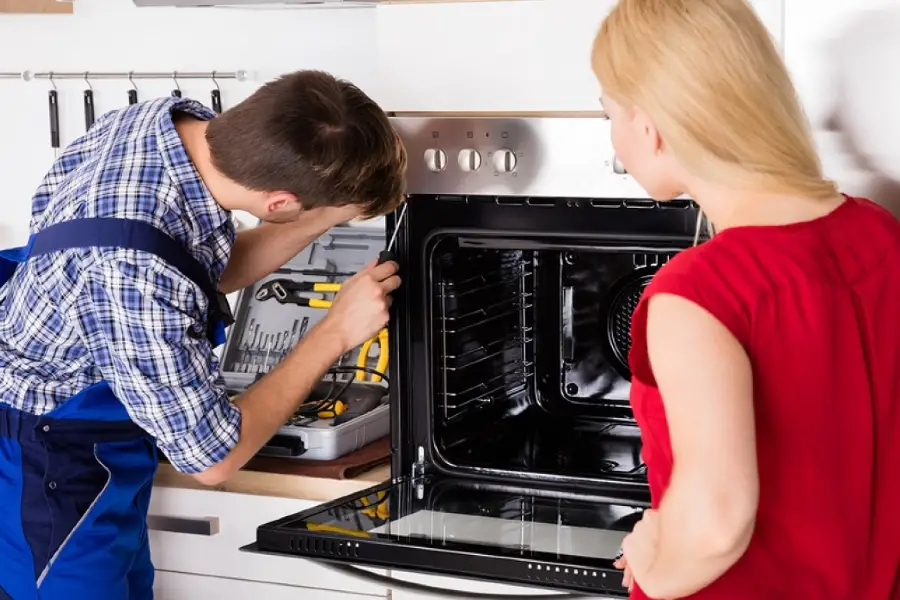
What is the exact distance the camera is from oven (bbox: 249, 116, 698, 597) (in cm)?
143

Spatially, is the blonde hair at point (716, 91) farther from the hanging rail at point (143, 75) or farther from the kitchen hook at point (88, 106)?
the kitchen hook at point (88, 106)

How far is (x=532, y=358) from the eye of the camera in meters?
1.82

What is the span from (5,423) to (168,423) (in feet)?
0.85

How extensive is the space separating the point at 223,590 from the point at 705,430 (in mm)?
1142

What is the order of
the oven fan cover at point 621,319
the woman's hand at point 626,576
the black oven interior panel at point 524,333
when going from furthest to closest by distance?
1. the oven fan cover at point 621,319
2. the black oven interior panel at point 524,333
3. the woman's hand at point 626,576

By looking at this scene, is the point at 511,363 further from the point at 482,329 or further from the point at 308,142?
the point at 308,142

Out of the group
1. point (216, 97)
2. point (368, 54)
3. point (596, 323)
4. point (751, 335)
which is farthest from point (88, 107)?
point (751, 335)

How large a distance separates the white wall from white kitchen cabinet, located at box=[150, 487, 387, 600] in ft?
2.02

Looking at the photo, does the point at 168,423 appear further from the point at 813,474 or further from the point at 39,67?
the point at 39,67

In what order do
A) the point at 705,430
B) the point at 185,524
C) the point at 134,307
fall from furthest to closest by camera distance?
the point at 185,524 → the point at 134,307 → the point at 705,430

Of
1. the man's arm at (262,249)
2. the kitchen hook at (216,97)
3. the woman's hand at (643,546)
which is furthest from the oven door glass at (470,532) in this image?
the kitchen hook at (216,97)

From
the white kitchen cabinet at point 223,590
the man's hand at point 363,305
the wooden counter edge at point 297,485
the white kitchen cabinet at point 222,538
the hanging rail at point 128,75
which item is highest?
the hanging rail at point 128,75

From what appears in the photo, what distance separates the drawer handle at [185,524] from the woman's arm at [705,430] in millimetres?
1031

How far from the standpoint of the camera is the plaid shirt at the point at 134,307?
4.61 ft
